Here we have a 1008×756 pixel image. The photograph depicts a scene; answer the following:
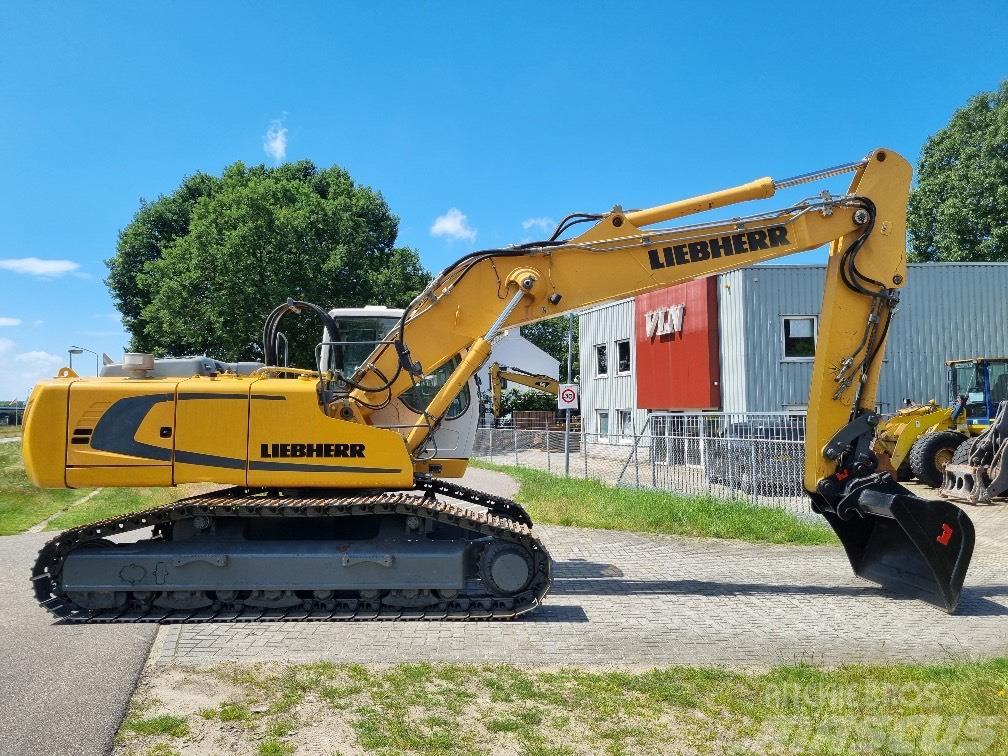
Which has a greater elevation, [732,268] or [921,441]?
[732,268]

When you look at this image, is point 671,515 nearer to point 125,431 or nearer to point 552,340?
point 125,431

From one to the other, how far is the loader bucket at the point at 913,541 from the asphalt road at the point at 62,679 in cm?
658

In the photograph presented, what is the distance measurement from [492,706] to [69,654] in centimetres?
341

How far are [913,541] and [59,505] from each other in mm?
16921

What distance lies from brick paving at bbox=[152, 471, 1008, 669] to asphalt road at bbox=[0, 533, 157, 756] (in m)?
0.36

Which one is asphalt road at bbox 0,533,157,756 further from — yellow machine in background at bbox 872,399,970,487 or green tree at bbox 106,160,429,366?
green tree at bbox 106,160,429,366

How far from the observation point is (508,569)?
717 cm

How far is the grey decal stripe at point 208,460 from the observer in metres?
7.29

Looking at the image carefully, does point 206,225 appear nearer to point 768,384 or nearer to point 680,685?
point 768,384

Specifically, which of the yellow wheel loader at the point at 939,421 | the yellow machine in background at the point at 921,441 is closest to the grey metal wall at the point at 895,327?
the yellow wheel loader at the point at 939,421

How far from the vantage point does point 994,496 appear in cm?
1488

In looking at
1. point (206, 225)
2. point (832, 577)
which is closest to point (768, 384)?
point (832, 577)

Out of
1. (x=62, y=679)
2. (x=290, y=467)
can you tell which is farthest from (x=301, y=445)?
(x=62, y=679)

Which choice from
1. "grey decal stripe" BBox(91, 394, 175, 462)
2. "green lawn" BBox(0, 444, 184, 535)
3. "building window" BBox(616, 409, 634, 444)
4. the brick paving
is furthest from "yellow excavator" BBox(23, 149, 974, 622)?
"building window" BBox(616, 409, 634, 444)
